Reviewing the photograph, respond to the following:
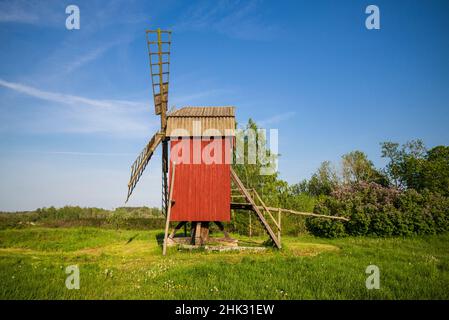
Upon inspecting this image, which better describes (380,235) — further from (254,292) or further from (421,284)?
(254,292)

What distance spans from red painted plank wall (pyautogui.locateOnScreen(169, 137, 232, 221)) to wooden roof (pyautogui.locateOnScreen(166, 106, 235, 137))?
637 millimetres

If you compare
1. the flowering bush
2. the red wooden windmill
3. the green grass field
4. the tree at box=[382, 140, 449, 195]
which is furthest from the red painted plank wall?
the tree at box=[382, 140, 449, 195]

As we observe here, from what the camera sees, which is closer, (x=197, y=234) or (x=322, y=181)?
(x=197, y=234)

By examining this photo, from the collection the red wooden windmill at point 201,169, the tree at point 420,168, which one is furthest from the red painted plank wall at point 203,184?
the tree at point 420,168

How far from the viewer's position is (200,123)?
20.1 meters

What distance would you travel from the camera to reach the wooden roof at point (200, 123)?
19891mm

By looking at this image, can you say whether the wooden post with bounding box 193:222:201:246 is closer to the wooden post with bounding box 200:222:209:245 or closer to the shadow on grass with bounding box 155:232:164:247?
the wooden post with bounding box 200:222:209:245

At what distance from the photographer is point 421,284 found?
8.96 metres

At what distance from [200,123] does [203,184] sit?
4.14 metres

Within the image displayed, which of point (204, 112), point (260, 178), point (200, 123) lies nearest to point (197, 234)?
point (200, 123)

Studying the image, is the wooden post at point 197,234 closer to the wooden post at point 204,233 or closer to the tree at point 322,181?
the wooden post at point 204,233

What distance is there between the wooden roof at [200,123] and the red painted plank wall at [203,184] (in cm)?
64

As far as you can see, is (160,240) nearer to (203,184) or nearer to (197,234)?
(197,234)
